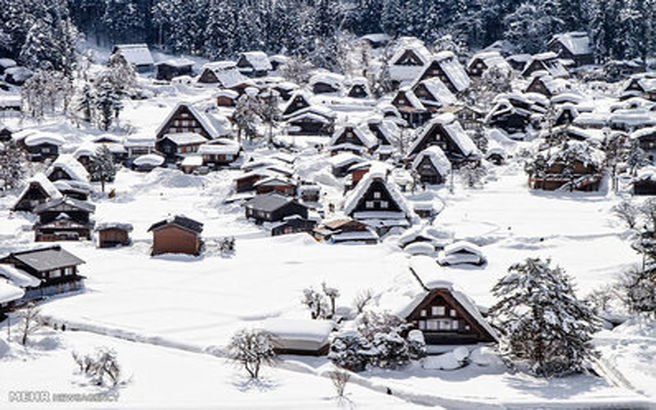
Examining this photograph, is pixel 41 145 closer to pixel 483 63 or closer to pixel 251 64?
pixel 251 64

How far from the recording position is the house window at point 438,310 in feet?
91.9

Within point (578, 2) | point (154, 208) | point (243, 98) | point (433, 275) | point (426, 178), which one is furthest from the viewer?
point (578, 2)

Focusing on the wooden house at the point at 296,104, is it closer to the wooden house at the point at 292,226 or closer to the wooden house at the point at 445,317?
the wooden house at the point at 292,226

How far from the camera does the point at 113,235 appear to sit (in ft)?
134

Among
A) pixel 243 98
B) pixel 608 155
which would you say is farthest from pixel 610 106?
pixel 243 98

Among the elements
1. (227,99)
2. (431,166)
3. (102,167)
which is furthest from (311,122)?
(102,167)

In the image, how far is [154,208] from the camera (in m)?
48.0

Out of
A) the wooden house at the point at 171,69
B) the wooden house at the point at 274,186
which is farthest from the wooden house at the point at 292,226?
the wooden house at the point at 171,69

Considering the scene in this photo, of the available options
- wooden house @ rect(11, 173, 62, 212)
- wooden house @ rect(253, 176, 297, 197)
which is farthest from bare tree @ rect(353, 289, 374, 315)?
wooden house @ rect(11, 173, 62, 212)

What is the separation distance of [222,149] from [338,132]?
8362mm

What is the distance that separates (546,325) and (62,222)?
2667 centimetres

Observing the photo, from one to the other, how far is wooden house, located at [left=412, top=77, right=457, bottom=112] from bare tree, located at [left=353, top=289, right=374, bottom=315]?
140 ft

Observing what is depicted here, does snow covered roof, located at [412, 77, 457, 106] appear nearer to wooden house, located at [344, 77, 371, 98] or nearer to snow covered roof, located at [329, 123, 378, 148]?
wooden house, located at [344, 77, 371, 98]

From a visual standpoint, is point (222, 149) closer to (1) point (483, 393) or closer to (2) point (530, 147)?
(2) point (530, 147)
